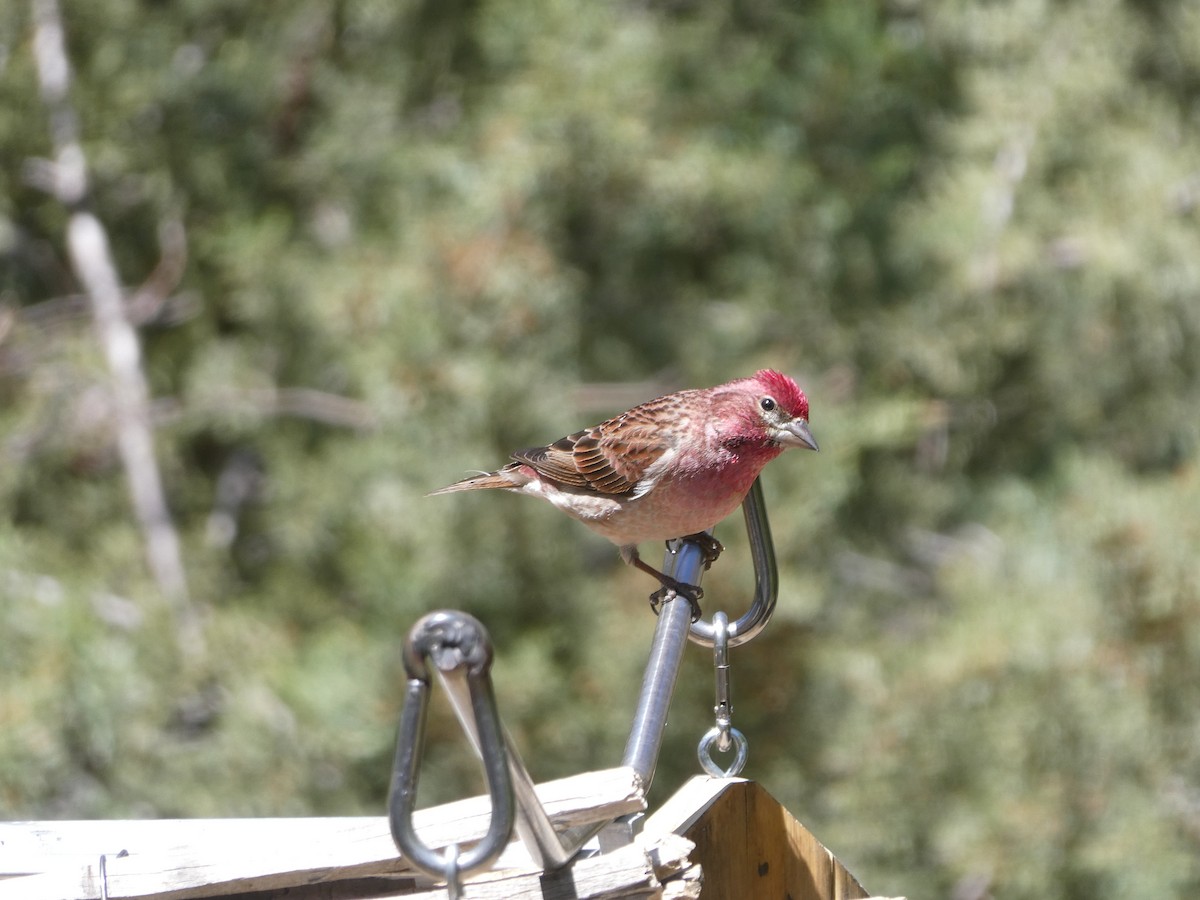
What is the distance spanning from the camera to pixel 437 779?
12.5 ft

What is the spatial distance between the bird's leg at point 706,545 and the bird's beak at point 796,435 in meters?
0.26

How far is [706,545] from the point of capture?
9.60ft

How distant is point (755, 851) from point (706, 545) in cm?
106

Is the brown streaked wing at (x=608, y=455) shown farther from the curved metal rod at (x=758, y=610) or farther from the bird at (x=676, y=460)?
the curved metal rod at (x=758, y=610)

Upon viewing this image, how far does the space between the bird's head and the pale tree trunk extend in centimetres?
229

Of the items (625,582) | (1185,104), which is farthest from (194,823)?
(1185,104)

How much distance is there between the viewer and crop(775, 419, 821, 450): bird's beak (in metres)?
2.75

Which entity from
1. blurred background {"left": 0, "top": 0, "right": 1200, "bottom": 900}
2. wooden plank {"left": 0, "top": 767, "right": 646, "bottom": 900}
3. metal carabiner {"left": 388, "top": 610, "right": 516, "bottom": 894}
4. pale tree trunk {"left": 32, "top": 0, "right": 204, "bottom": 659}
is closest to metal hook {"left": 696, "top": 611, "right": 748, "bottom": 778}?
wooden plank {"left": 0, "top": 767, "right": 646, "bottom": 900}

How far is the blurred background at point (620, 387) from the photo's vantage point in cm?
375

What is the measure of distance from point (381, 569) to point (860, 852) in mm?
1592

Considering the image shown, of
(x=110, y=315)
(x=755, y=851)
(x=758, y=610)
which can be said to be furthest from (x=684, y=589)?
(x=110, y=315)

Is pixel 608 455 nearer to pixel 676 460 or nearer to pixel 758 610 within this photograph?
pixel 676 460

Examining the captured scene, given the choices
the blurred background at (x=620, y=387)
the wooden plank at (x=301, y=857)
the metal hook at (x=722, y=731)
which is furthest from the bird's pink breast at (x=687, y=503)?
the wooden plank at (x=301, y=857)

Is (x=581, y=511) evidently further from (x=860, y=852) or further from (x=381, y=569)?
(x=860, y=852)
